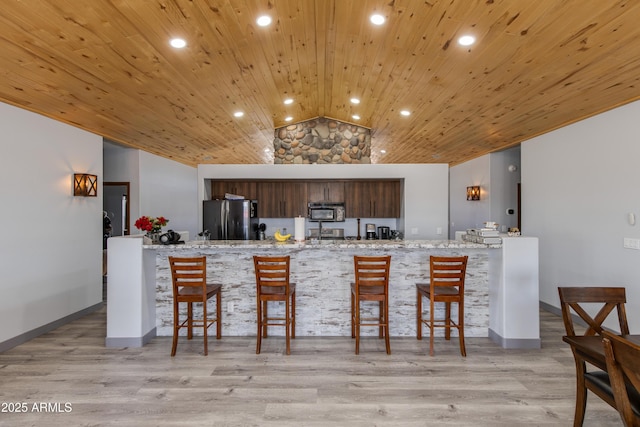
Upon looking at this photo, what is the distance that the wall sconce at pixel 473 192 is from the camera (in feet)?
21.7

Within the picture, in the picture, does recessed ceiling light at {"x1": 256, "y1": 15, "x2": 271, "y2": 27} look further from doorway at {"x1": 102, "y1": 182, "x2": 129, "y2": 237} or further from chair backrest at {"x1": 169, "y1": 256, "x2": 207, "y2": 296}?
doorway at {"x1": 102, "y1": 182, "x2": 129, "y2": 237}

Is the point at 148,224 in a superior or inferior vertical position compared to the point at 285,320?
superior

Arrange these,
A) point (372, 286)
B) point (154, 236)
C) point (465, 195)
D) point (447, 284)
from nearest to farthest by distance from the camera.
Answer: point (447, 284) < point (372, 286) < point (154, 236) < point (465, 195)

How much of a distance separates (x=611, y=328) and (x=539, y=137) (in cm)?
264

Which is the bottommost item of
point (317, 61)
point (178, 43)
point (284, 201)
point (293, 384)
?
point (293, 384)

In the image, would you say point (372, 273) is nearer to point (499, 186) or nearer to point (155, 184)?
point (499, 186)

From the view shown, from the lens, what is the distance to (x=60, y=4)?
221cm

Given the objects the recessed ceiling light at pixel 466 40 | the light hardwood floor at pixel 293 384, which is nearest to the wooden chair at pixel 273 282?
the light hardwood floor at pixel 293 384

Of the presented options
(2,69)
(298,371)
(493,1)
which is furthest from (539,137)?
(2,69)

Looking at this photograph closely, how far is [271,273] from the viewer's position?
10.7 feet

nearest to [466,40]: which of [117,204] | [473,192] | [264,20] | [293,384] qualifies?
[264,20]

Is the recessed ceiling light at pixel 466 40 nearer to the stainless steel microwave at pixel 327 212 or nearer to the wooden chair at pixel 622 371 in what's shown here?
the wooden chair at pixel 622 371

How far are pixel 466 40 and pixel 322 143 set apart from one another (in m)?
4.75

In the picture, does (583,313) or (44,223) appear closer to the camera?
(583,313)
